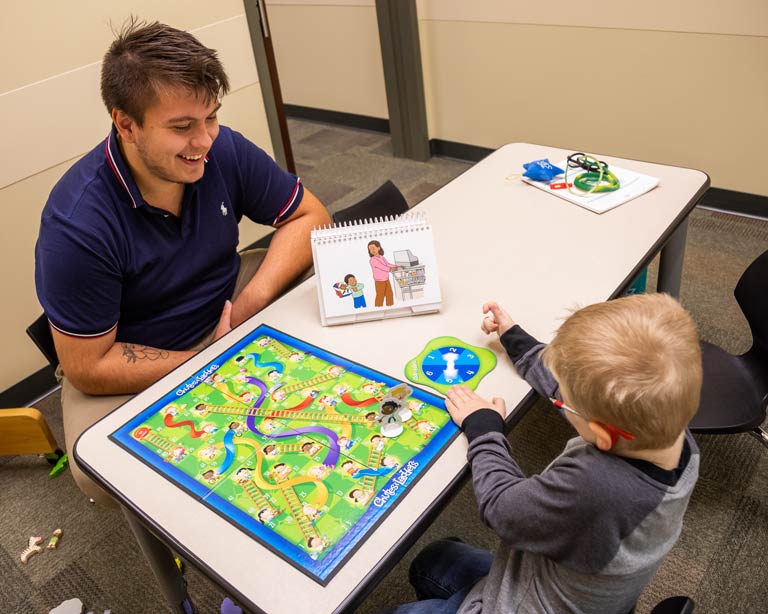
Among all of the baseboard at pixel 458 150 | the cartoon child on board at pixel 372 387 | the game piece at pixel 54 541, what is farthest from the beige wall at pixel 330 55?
the cartoon child on board at pixel 372 387

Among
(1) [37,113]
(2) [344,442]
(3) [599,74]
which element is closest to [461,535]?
(2) [344,442]

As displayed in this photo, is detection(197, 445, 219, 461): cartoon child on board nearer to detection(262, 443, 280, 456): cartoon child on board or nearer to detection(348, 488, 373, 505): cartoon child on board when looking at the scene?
detection(262, 443, 280, 456): cartoon child on board

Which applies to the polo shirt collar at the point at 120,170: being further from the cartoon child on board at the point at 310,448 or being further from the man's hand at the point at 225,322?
the cartoon child on board at the point at 310,448

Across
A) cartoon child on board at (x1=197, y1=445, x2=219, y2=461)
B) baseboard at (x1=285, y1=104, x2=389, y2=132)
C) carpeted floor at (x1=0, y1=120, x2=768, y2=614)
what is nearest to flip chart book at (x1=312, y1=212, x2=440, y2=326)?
cartoon child on board at (x1=197, y1=445, x2=219, y2=461)

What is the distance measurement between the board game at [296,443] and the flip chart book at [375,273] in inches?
5.0

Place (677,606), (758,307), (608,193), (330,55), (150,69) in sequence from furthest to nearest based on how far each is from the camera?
(330,55) → (608,193) → (758,307) → (150,69) → (677,606)

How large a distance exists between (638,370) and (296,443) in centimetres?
54

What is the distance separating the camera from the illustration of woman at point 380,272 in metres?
1.30

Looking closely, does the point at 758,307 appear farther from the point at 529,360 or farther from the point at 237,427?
the point at 237,427

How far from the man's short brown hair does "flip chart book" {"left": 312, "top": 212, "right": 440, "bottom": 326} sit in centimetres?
41

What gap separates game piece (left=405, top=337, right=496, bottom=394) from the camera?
3.72 feet

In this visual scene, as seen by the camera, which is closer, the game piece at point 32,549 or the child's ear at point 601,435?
the child's ear at point 601,435

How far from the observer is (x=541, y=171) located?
172 centimetres

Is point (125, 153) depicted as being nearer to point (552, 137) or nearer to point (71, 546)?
point (71, 546)
